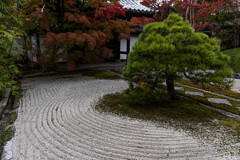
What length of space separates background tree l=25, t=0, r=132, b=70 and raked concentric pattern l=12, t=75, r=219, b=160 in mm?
2667

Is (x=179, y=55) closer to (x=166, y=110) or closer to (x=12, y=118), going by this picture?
(x=166, y=110)

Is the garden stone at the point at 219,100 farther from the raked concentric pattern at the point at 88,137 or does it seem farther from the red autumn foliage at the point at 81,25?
the red autumn foliage at the point at 81,25

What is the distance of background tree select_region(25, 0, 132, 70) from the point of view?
19.1 feet

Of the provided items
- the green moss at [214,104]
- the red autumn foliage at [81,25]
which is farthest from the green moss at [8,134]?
the green moss at [214,104]

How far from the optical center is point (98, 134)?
9.14 ft

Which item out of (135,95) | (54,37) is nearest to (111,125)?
(135,95)

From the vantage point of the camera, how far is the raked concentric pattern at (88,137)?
7.56ft

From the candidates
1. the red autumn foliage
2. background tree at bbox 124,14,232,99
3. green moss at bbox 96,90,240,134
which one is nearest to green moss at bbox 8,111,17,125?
green moss at bbox 96,90,240,134

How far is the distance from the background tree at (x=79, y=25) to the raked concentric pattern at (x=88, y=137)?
267cm

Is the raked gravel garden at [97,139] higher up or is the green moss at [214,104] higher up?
the green moss at [214,104]

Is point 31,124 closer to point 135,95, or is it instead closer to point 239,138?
point 135,95

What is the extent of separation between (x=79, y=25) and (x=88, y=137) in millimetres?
4871

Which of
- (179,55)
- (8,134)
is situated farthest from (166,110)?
(8,134)

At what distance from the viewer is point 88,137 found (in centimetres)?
270
